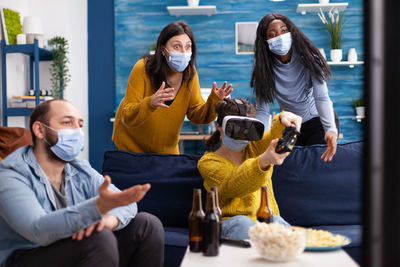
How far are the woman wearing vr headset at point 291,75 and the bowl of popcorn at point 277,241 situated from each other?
1.04 m

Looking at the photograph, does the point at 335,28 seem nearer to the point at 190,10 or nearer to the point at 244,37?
the point at 244,37

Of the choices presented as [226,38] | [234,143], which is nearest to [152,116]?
[234,143]

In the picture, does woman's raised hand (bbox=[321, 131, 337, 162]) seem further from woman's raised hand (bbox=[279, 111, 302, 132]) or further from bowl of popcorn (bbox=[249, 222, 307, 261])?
bowl of popcorn (bbox=[249, 222, 307, 261])

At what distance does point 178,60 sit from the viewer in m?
2.41

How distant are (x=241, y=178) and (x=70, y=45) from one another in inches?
148

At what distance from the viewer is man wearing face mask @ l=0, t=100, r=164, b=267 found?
1.38m

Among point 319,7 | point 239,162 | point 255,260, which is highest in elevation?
point 319,7

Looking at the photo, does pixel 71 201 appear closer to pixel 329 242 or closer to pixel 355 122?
pixel 329 242

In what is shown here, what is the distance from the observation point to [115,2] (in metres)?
5.26

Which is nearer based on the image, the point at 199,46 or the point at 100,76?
the point at 199,46

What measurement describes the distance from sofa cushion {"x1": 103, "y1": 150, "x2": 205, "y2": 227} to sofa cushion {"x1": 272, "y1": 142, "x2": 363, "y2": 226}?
44cm

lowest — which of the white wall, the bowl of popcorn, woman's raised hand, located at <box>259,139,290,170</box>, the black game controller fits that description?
the bowl of popcorn

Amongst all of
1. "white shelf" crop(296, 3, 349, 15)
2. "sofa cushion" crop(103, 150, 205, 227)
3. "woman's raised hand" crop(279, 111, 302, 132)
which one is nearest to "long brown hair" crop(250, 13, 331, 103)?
"woman's raised hand" crop(279, 111, 302, 132)

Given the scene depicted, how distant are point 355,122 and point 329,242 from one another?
384cm
